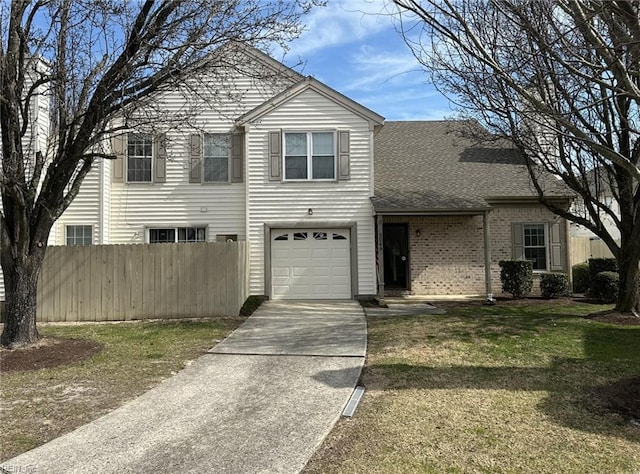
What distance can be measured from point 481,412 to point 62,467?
4031 millimetres

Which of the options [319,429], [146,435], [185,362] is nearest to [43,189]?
[185,362]

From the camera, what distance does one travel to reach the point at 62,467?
4137 millimetres

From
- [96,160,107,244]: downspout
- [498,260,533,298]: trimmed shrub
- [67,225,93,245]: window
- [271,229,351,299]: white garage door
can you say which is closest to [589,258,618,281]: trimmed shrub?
[498,260,533,298]: trimmed shrub

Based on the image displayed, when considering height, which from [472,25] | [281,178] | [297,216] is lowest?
[297,216]

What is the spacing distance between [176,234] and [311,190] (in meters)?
4.38

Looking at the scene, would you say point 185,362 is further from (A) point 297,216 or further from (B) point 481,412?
(A) point 297,216

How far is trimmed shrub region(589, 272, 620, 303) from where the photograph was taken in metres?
13.6

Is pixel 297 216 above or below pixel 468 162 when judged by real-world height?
below

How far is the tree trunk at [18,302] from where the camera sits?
8.24m

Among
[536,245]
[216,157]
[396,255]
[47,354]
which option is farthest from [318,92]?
[47,354]

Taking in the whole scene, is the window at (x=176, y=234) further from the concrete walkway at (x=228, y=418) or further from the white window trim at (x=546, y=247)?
the white window trim at (x=546, y=247)

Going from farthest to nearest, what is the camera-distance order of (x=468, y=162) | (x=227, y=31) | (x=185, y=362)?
(x=468, y=162)
(x=227, y=31)
(x=185, y=362)

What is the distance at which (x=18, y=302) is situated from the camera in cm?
825

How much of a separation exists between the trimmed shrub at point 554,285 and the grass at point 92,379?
9818 millimetres
